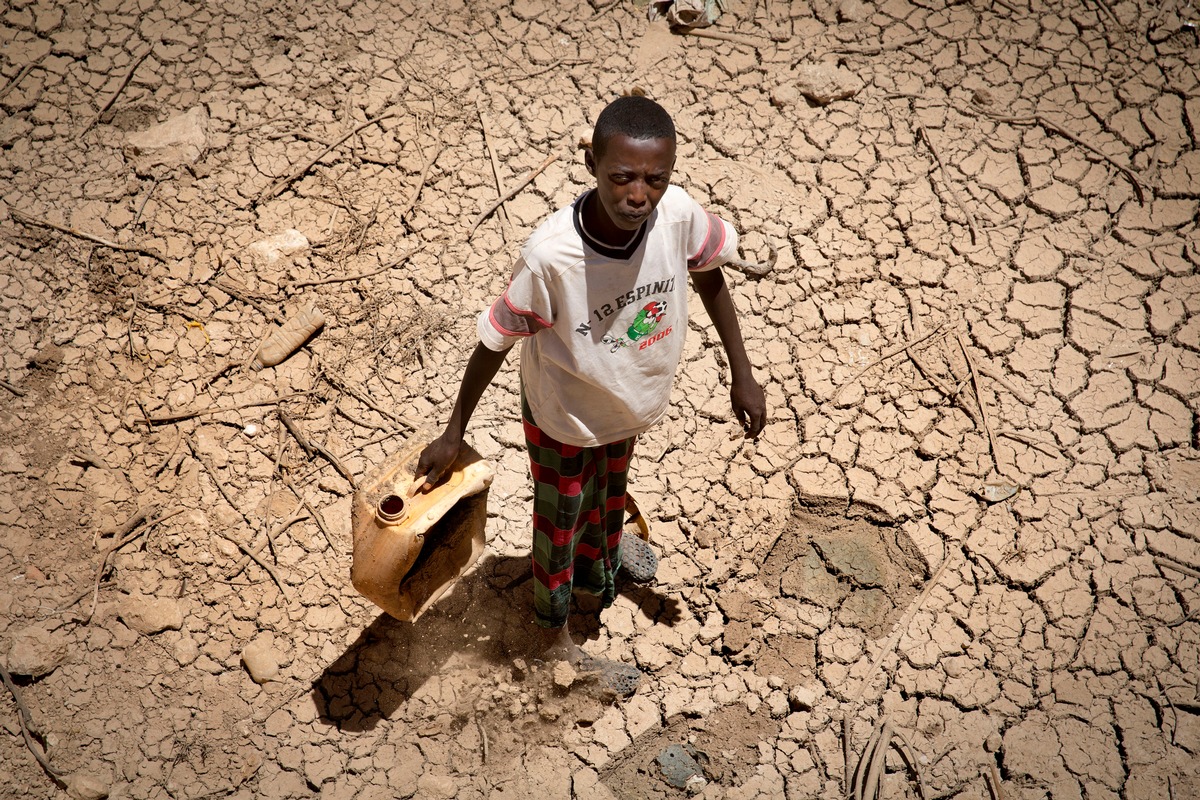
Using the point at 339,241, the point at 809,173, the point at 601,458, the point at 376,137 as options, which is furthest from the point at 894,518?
the point at 376,137

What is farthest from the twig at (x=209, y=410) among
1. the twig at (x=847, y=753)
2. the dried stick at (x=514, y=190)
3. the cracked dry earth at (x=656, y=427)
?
the twig at (x=847, y=753)

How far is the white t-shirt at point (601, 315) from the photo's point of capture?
173 cm

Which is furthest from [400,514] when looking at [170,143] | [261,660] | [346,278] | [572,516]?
[170,143]

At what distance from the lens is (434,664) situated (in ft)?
9.20

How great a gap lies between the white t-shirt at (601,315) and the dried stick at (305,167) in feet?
7.16

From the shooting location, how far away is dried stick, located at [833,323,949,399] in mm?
3258

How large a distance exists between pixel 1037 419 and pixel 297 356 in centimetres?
298

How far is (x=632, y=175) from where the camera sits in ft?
5.41

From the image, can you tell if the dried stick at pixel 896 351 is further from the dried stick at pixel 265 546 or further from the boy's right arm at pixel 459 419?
the dried stick at pixel 265 546

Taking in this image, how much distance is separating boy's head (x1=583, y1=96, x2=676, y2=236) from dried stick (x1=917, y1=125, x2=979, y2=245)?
2342mm

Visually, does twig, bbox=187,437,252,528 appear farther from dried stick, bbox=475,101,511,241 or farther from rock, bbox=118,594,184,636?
dried stick, bbox=475,101,511,241

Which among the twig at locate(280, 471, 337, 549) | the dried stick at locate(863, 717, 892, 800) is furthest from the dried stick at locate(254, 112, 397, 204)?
the dried stick at locate(863, 717, 892, 800)

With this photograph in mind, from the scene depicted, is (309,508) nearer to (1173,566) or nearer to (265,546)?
(265,546)

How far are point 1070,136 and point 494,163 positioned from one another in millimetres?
2625
